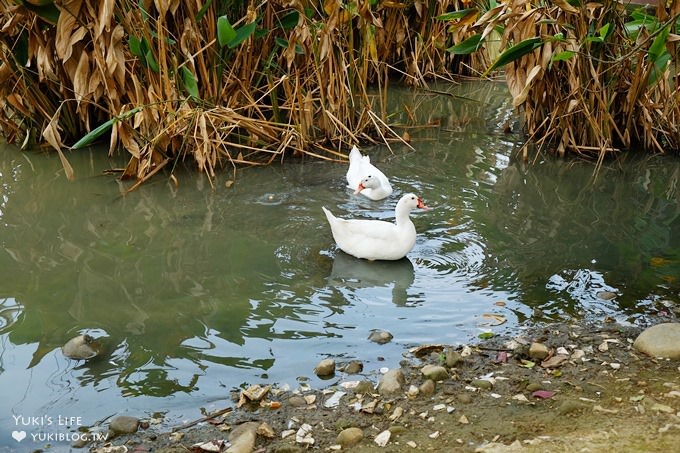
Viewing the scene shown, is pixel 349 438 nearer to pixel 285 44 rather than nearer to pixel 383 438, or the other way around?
pixel 383 438

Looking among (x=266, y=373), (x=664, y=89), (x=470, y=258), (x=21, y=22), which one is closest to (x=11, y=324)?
(x=266, y=373)

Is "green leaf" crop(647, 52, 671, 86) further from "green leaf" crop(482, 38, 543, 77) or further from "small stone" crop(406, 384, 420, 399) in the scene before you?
"small stone" crop(406, 384, 420, 399)

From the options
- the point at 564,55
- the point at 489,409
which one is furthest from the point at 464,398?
the point at 564,55

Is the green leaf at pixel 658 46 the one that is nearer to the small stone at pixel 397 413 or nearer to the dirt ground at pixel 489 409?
the dirt ground at pixel 489 409

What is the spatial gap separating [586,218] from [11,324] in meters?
4.28

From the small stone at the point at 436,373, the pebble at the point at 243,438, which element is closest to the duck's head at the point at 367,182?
the small stone at the point at 436,373

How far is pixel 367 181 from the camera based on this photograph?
680 cm

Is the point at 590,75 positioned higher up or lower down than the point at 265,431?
higher up

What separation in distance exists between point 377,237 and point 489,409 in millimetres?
2008

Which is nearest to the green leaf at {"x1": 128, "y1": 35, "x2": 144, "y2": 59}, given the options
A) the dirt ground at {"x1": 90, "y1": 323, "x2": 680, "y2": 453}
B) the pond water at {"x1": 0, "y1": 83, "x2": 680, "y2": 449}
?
the pond water at {"x1": 0, "y1": 83, "x2": 680, "y2": 449}

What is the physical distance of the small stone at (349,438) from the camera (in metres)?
3.72

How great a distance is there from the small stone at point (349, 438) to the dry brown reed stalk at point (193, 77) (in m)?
3.87

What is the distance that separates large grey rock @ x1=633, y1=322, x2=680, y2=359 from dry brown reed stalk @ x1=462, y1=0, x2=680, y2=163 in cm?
297

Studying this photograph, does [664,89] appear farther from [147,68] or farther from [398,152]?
[147,68]
